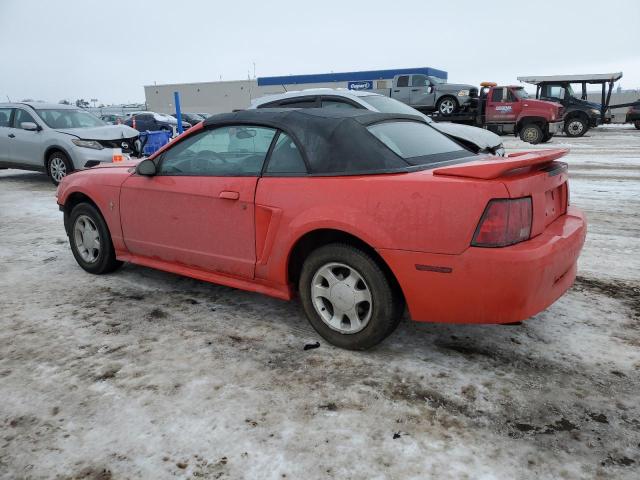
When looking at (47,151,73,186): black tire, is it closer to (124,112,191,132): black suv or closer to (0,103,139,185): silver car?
(0,103,139,185): silver car

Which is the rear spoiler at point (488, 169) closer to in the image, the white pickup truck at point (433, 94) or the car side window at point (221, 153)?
the car side window at point (221, 153)

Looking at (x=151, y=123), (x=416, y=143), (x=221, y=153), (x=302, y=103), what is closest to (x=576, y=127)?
(x=302, y=103)

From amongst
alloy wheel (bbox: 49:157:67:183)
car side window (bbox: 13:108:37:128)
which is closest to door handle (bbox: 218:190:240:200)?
alloy wheel (bbox: 49:157:67:183)

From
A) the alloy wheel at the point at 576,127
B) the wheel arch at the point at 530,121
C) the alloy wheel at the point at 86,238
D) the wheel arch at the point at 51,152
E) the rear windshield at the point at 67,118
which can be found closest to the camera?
the alloy wheel at the point at 86,238

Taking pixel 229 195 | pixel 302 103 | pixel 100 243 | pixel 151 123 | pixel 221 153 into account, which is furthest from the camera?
pixel 151 123

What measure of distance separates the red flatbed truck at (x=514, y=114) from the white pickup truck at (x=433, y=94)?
0.39 m

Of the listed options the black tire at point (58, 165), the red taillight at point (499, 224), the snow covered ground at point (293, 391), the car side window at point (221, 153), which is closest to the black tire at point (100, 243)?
the snow covered ground at point (293, 391)

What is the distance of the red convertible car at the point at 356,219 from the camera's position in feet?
8.14

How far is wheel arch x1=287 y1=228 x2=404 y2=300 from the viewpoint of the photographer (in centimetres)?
279

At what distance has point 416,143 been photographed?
3.25 m

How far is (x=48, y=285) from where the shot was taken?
423 centimetres

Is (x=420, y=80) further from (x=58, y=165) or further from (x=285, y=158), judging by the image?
(x=285, y=158)

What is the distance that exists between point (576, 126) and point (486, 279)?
71.7 ft

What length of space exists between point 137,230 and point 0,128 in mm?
8620
